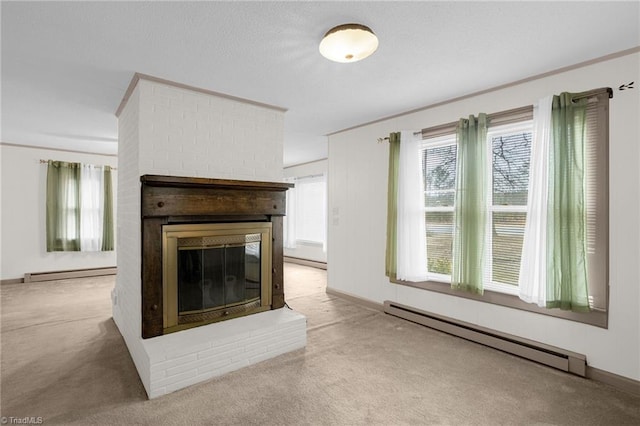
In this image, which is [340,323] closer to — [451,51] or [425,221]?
[425,221]

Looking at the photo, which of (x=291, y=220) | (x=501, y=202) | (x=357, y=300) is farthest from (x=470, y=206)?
(x=291, y=220)

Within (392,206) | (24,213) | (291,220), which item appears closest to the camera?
(392,206)

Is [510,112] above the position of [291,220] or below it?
above

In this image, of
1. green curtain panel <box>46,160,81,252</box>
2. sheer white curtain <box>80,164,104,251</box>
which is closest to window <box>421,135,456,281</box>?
sheer white curtain <box>80,164,104,251</box>

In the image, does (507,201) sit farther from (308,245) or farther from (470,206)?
(308,245)

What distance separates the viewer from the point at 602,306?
2377 mm

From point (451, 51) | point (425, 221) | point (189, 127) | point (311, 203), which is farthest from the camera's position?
point (311, 203)

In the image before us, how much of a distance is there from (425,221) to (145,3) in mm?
3110

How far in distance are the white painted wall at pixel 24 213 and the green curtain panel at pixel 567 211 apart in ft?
24.3

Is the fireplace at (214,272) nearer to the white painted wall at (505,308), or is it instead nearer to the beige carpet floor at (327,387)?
the beige carpet floor at (327,387)

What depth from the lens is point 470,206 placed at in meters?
3.04

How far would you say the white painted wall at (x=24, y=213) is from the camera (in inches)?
210

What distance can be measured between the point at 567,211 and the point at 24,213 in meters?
7.75

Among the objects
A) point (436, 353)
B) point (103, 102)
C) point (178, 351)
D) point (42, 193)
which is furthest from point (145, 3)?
point (42, 193)
